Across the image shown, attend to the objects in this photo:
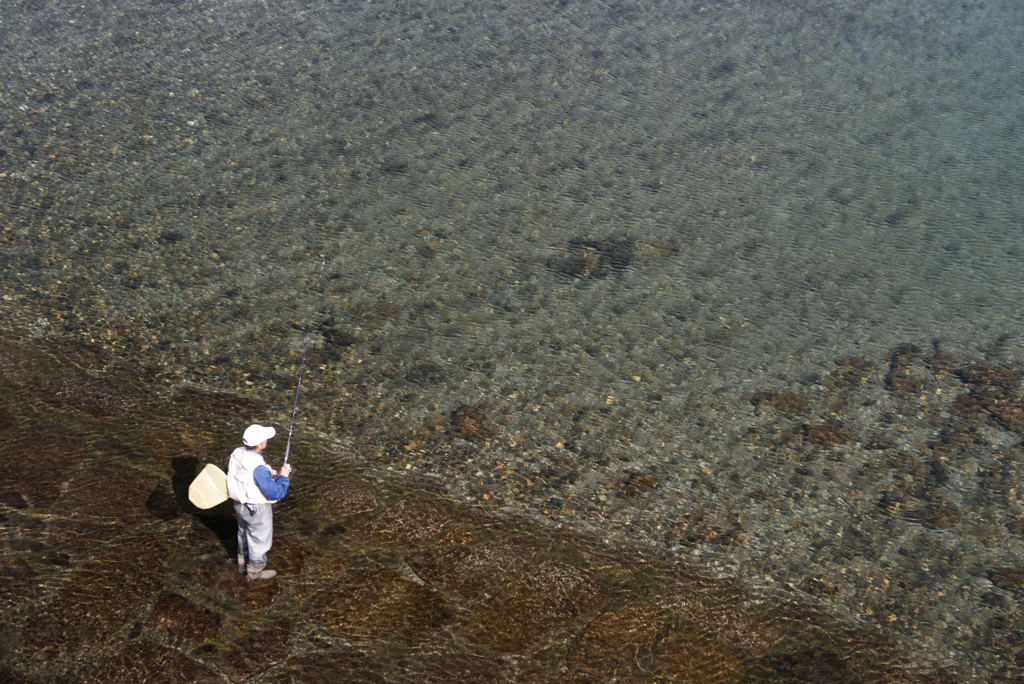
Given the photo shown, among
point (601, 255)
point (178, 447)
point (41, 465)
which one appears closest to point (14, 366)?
point (41, 465)

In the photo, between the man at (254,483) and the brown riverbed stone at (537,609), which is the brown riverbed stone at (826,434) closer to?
the brown riverbed stone at (537,609)

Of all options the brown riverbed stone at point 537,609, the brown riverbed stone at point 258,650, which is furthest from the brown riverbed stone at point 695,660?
the brown riverbed stone at point 258,650

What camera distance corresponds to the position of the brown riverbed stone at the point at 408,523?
4.21 metres

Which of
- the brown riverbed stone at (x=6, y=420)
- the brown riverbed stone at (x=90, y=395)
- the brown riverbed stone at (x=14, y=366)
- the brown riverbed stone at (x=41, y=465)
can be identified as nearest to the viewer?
the brown riverbed stone at (x=41, y=465)

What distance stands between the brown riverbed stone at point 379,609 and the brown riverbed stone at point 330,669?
0.10 metres

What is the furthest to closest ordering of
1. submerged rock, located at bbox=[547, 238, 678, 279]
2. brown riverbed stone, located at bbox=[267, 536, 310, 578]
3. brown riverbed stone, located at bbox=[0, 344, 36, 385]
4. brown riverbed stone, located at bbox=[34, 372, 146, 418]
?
submerged rock, located at bbox=[547, 238, 678, 279] → brown riverbed stone, located at bbox=[0, 344, 36, 385] → brown riverbed stone, located at bbox=[34, 372, 146, 418] → brown riverbed stone, located at bbox=[267, 536, 310, 578]

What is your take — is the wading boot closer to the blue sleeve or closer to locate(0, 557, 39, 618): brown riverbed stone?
the blue sleeve

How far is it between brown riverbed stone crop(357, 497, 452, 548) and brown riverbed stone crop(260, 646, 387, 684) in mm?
658

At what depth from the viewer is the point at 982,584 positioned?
423 cm

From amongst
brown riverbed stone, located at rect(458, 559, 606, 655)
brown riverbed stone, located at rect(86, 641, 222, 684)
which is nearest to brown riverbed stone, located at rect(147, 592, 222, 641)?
brown riverbed stone, located at rect(86, 641, 222, 684)

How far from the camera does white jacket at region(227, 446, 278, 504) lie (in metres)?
3.60

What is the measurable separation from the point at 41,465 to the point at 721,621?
141 inches

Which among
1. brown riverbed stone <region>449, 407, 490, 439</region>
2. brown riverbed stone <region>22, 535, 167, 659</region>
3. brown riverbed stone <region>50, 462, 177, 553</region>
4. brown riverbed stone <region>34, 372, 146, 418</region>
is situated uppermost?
brown riverbed stone <region>34, 372, 146, 418</region>

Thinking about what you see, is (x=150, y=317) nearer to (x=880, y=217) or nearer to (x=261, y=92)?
(x=261, y=92)
